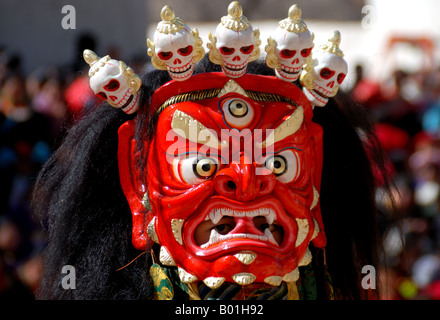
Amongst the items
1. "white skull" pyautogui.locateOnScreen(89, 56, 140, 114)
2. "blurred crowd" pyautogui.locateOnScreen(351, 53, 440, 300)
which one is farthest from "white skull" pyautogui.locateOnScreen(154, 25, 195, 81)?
"blurred crowd" pyautogui.locateOnScreen(351, 53, 440, 300)

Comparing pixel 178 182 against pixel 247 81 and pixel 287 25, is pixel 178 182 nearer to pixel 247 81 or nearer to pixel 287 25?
pixel 247 81

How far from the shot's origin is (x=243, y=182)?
183 cm

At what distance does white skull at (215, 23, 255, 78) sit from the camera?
6.03 ft

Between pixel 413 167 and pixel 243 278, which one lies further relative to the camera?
pixel 413 167

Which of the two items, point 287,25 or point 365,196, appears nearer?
point 287,25

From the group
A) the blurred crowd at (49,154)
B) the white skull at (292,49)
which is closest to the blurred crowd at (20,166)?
the blurred crowd at (49,154)

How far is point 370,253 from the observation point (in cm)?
223

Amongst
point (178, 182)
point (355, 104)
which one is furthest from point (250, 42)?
point (355, 104)

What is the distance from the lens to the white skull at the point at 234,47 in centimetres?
184

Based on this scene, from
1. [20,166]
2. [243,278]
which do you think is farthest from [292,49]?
[20,166]

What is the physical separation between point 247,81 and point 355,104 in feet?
1.63

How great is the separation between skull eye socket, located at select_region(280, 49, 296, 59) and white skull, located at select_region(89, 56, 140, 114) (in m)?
0.41

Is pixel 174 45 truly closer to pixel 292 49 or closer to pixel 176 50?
pixel 176 50

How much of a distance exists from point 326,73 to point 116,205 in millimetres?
728
